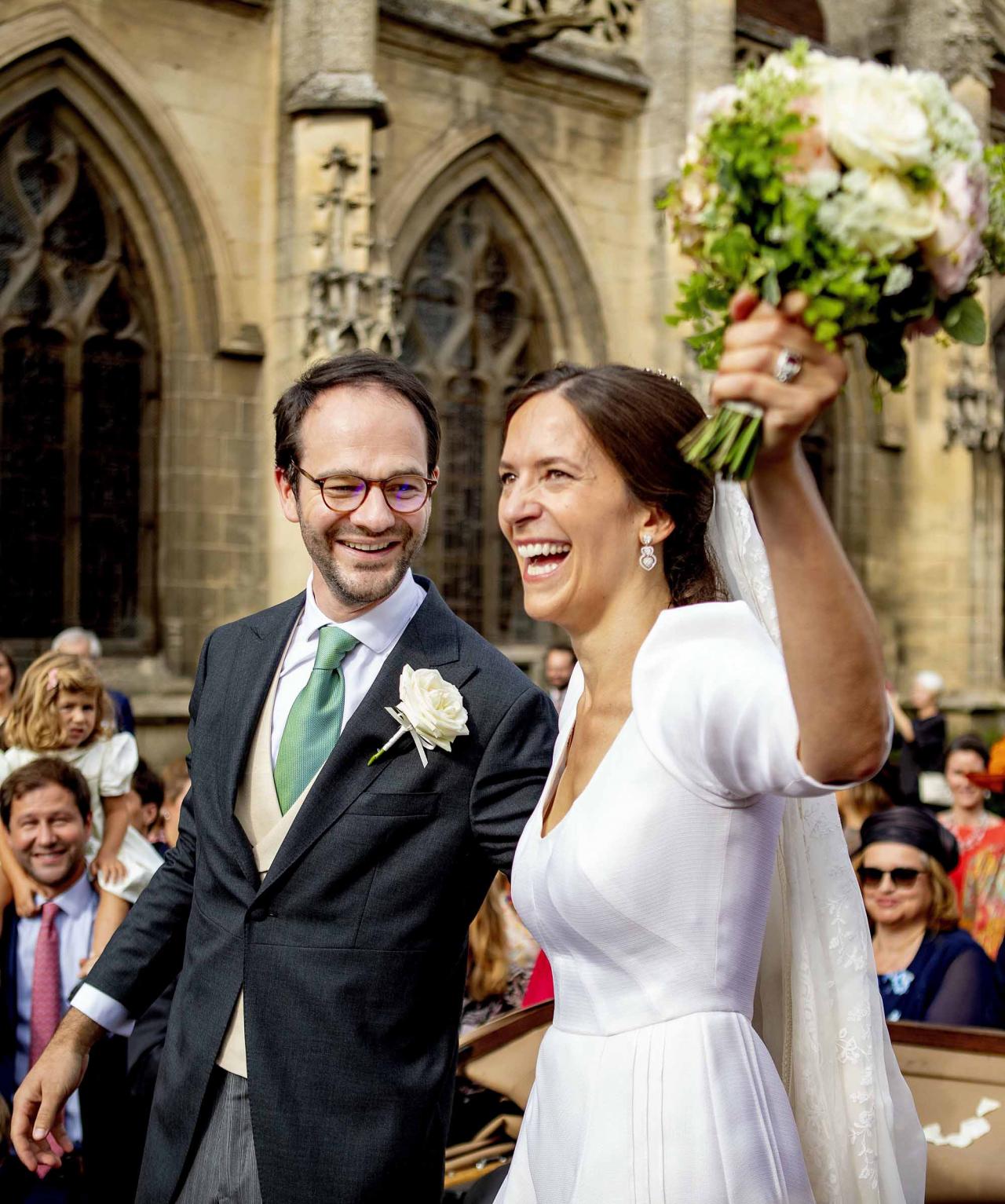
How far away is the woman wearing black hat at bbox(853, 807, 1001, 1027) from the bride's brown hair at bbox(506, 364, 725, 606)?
2429 mm

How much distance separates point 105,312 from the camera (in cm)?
1100

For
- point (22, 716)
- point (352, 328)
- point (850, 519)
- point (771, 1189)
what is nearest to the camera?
point (771, 1189)

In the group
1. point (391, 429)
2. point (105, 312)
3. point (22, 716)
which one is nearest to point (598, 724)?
point (391, 429)

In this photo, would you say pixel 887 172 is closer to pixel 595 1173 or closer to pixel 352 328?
pixel 595 1173

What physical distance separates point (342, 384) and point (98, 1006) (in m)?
1.16

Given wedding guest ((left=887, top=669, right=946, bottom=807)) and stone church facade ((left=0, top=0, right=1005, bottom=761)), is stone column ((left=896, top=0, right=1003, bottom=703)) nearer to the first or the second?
wedding guest ((left=887, top=669, right=946, bottom=807))

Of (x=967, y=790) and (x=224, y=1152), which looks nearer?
(x=224, y=1152)

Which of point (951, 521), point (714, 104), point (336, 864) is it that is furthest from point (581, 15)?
point (714, 104)

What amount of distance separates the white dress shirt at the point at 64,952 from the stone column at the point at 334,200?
6289 mm

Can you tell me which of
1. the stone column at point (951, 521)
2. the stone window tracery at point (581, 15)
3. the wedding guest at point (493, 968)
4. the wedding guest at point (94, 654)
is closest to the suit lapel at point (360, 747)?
the wedding guest at point (493, 968)

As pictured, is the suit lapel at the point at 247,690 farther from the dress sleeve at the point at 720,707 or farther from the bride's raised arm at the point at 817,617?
the bride's raised arm at the point at 817,617

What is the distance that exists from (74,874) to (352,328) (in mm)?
6652

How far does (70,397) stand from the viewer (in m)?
10.8

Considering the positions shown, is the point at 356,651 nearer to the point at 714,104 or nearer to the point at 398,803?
the point at 398,803
